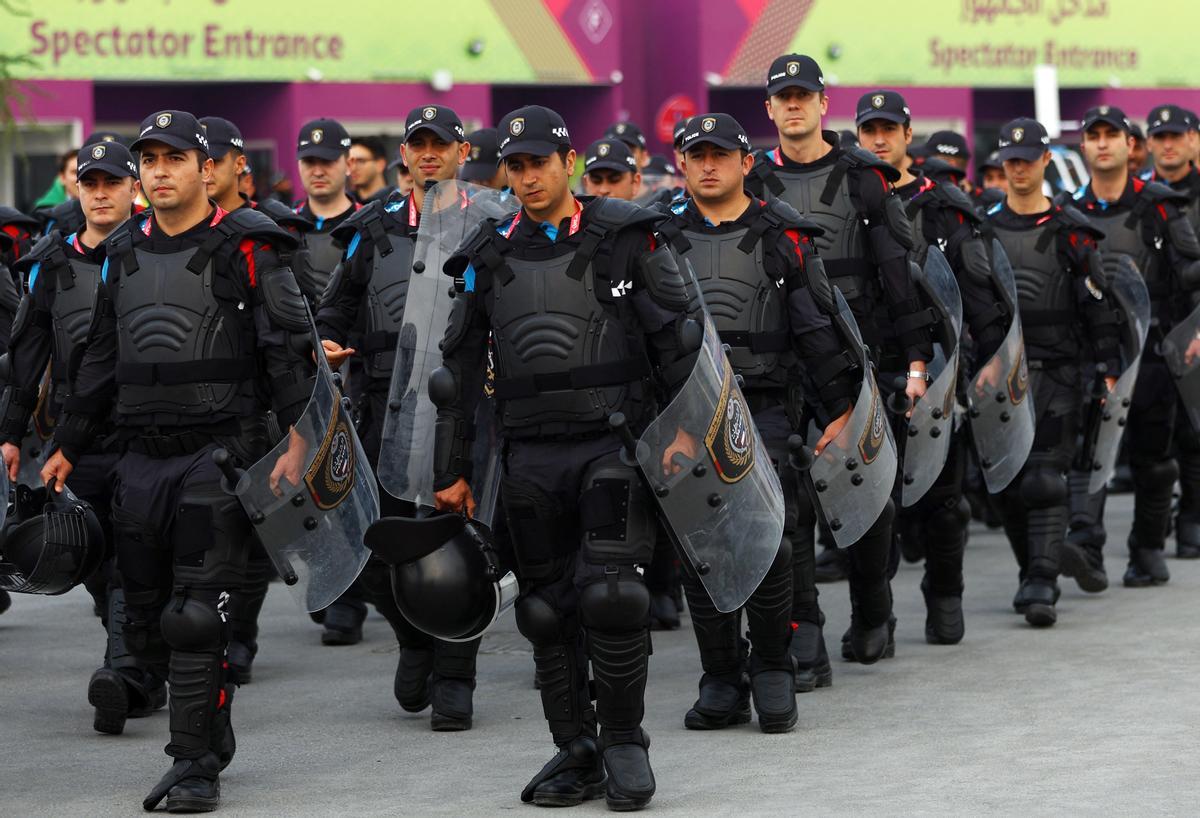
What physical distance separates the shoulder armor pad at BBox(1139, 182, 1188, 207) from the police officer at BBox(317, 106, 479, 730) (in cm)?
409

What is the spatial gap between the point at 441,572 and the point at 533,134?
4.54 feet

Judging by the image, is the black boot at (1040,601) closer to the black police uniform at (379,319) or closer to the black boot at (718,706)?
the black boot at (718,706)

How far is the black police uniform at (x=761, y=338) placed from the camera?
8.11 metres

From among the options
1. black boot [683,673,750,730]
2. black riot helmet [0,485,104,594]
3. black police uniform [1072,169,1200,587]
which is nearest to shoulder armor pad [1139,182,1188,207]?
black police uniform [1072,169,1200,587]

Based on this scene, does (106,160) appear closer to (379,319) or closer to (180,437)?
(379,319)

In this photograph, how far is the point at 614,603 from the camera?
6.73m

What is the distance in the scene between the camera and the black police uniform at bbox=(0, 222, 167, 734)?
7.93m

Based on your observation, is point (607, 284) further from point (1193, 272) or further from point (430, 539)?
point (1193, 272)

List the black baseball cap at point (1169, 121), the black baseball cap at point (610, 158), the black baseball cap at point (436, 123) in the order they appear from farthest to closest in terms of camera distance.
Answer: the black baseball cap at point (1169, 121) → the black baseball cap at point (610, 158) → the black baseball cap at point (436, 123)

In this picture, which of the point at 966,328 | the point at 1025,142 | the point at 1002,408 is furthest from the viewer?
the point at 1025,142

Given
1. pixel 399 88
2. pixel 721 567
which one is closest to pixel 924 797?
pixel 721 567

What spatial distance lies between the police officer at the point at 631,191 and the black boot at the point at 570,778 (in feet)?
11.4

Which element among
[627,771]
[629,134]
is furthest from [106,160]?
[629,134]

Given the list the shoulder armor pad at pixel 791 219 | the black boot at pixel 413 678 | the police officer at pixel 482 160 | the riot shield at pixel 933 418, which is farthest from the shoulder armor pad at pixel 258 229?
the riot shield at pixel 933 418
